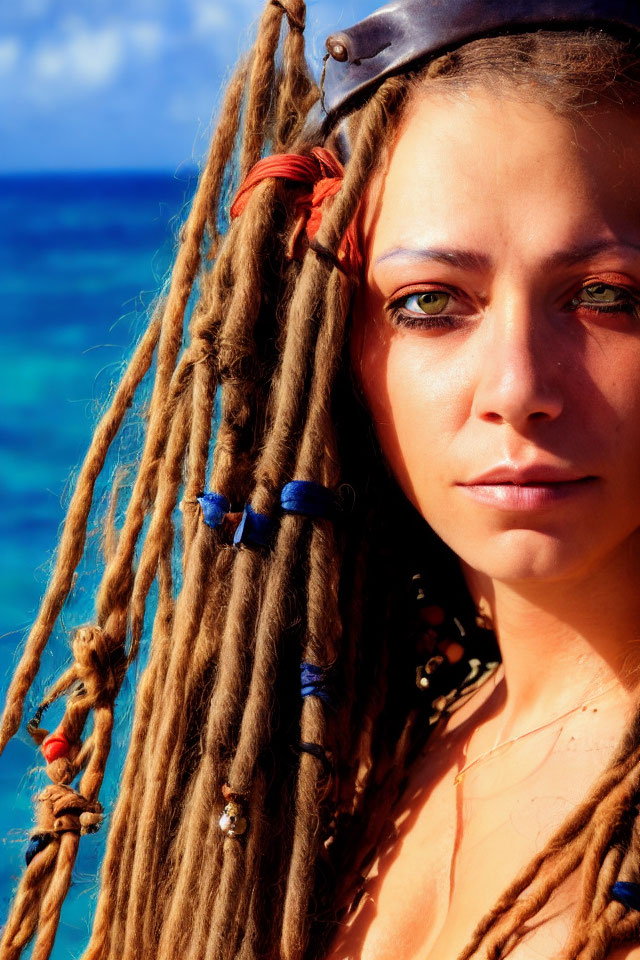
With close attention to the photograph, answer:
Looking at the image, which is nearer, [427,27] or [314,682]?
[427,27]

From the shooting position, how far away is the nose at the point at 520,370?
128 centimetres

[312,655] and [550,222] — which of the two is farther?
[312,655]

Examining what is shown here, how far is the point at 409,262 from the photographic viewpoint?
1400 mm

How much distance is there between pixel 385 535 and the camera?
5.88 ft

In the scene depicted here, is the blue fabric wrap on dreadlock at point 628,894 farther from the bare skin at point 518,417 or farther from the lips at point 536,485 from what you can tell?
the lips at point 536,485

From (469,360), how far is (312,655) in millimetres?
472

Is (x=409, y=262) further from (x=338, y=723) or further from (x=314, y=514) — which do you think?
(x=338, y=723)

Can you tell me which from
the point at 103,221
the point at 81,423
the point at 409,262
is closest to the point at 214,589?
the point at 409,262

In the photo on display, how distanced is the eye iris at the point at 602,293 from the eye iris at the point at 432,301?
0.56ft

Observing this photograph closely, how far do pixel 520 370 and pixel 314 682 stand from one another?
0.53 m

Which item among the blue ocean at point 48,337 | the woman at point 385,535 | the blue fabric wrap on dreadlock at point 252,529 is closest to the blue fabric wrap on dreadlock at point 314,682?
the woman at point 385,535

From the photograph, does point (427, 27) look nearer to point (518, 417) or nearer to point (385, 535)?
point (518, 417)

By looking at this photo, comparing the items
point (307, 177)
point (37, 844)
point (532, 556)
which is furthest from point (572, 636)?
point (37, 844)

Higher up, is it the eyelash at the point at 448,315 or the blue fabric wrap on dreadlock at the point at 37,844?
the eyelash at the point at 448,315
